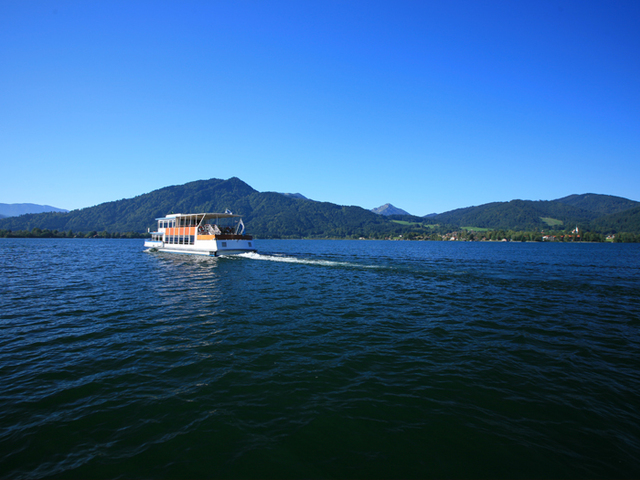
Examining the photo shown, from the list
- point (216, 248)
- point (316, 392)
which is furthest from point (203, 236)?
point (316, 392)

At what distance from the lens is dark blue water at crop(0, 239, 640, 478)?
522 cm

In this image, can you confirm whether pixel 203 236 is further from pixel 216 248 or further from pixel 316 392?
pixel 316 392

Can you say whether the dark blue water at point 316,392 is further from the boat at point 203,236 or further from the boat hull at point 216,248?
the boat at point 203,236

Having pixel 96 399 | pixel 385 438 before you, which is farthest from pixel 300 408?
pixel 96 399

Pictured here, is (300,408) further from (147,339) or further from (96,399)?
(147,339)

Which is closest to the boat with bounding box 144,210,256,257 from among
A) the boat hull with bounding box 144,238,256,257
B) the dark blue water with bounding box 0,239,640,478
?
the boat hull with bounding box 144,238,256,257

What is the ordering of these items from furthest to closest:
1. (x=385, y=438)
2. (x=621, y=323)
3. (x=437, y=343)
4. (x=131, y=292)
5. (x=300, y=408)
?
(x=131, y=292), (x=621, y=323), (x=437, y=343), (x=300, y=408), (x=385, y=438)

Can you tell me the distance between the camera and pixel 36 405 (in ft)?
22.5

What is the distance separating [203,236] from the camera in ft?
158

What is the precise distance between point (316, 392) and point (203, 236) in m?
45.5

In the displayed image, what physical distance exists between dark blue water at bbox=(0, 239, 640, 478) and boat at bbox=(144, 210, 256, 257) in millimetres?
31148

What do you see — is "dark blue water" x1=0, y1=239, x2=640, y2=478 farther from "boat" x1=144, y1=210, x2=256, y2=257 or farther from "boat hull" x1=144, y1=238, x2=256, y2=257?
"boat" x1=144, y1=210, x2=256, y2=257

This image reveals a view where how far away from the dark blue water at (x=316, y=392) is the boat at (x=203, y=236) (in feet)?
102

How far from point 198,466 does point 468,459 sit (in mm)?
4843
